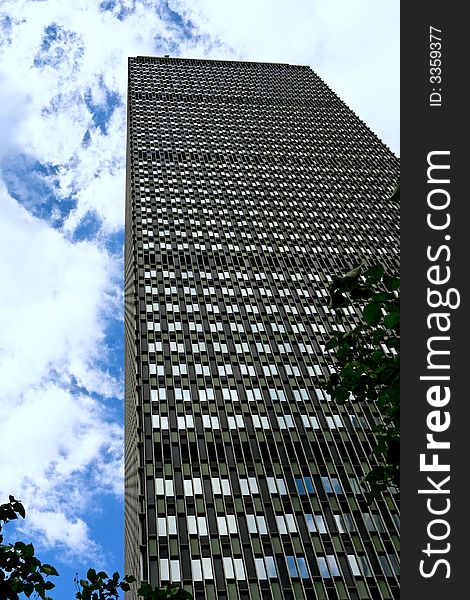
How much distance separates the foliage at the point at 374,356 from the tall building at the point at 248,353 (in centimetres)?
1101

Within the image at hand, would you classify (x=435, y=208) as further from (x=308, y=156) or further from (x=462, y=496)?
(x=308, y=156)

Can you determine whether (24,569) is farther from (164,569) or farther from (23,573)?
(164,569)

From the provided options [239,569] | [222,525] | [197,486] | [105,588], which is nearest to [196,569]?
[239,569]

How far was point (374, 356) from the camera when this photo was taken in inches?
422

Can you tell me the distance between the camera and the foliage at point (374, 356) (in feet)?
28.3

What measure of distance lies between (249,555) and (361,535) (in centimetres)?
976

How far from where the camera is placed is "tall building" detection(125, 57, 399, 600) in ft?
164

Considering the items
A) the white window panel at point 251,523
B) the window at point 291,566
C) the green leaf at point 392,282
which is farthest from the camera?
the white window panel at point 251,523

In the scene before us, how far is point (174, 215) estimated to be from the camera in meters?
93.5

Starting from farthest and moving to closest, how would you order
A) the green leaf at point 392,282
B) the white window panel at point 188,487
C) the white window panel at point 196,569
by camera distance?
the white window panel at point 188,487, the white window panel at point 196,569, the green leaf at point 392,282

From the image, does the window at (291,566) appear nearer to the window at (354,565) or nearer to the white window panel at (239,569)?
the white window panel at (239,569)

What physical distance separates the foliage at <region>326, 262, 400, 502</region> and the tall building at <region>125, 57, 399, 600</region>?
11.0m

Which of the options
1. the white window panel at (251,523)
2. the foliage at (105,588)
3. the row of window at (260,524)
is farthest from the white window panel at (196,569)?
the foliage at (105,588)

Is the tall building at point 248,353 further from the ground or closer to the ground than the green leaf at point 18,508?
further from the ground
